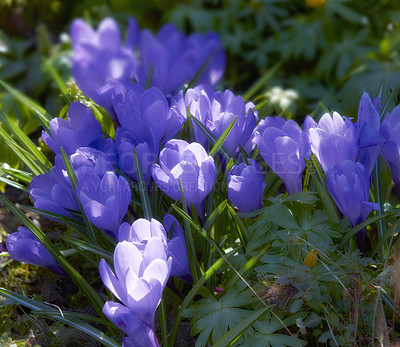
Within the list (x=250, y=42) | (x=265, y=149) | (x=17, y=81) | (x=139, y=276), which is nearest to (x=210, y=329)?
(x=139, y=276)

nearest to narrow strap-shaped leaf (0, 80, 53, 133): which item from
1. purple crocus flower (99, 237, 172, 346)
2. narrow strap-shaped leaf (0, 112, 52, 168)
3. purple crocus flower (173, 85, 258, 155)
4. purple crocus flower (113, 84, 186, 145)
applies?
narrow strap-shaped leaf (0, 112, 52, 168)

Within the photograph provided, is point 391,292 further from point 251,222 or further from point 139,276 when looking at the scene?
point 139,276

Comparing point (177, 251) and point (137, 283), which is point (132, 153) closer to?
point (177, 251)

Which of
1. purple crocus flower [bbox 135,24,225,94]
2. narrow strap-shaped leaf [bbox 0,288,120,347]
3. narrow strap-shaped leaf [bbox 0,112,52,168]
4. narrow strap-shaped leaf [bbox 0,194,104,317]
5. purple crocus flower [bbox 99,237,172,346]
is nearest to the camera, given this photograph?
purple crocus flower [bbox 99,237,172,346]

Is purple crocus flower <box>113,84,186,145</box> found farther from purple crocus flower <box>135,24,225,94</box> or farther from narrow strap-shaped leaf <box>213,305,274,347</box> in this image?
narrow strap-shaped leaf <box>213,305,274,347</box>

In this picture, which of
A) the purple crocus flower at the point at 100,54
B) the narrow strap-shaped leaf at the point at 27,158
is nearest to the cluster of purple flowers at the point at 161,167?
the narrow strap-shaped leaf at the point at 27,158

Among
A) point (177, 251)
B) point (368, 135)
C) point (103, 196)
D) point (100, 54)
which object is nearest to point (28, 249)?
point (103, 196)
